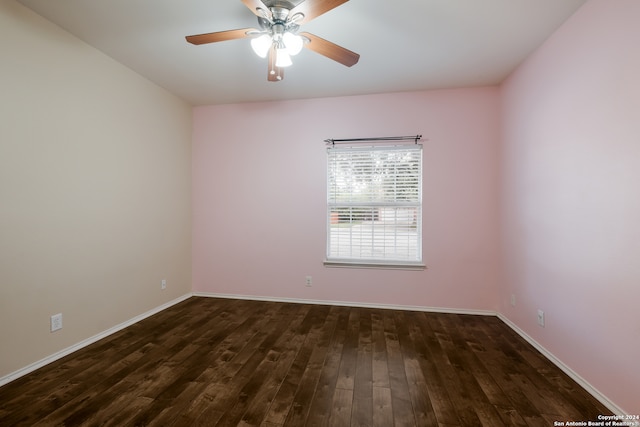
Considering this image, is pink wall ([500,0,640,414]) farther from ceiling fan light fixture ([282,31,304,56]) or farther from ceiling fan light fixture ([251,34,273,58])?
ceiling fan light fixture ([251,34,273,58])

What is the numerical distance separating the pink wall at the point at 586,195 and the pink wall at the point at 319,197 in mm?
519

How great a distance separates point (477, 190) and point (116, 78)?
407 cm

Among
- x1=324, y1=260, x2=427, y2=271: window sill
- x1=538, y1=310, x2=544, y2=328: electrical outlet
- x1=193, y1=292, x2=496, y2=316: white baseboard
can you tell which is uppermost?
x1=324, y1=260, x2=427, y2=271: window sill

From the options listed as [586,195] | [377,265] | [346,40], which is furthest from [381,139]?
[586,195]

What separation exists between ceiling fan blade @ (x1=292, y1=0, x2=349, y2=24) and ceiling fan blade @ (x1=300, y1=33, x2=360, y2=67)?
0.63 feet

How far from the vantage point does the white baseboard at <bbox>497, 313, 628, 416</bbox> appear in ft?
5.45

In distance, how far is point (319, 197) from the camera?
11.8 feet

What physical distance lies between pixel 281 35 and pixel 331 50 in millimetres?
357

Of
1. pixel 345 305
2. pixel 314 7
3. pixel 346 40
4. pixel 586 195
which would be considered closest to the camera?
pixel 314 7

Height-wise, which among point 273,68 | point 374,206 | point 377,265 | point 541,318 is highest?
point 273,68

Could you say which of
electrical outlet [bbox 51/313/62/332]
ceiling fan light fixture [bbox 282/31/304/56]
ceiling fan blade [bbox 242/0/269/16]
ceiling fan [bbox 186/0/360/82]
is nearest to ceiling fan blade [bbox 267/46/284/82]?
ceiling fan [bbox 186/0/360/82]

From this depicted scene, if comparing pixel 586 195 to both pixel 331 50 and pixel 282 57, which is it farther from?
pixel 282 57

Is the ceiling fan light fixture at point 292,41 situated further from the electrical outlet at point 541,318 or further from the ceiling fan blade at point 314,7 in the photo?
the electrical outlet at point 541,318

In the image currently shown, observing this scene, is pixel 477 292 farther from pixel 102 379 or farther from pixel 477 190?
pixel 102 379
